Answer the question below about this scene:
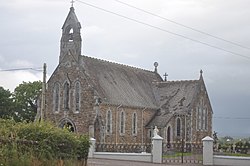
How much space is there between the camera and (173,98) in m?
61.9

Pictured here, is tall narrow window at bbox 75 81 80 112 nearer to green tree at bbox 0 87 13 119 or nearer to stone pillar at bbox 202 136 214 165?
green tree at bbox 0 87 13 119

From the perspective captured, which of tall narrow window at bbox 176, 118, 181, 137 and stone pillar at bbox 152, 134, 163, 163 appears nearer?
stone pillar at bbox 152, 134, 163, 163

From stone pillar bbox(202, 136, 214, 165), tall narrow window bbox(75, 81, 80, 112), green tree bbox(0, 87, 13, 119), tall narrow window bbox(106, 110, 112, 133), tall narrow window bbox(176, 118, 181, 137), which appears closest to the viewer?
stone pillar bbox(202, 136, 214, 165)

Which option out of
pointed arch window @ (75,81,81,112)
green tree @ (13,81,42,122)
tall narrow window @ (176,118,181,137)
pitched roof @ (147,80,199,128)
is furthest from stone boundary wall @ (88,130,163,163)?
green tree @ (13,81,42,122)

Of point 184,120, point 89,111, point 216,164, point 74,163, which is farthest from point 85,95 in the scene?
point 74,163

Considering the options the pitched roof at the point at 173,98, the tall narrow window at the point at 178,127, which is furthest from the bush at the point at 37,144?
the tall narrow window at the point at 178,127

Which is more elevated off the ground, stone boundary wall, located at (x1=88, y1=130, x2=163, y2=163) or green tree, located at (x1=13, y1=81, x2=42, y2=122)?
green tree, located at (x1=13, y1=81, x2=42, y2=122)

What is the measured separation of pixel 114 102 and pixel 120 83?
475 cm

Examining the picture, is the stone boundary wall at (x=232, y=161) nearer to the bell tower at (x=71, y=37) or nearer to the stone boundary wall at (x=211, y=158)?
the stone boundary wall at (x=211, y=158)

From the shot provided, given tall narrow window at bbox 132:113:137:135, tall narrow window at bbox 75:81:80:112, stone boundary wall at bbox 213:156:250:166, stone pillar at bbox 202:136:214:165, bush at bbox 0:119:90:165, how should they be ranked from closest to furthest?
bush at bbox 0:119:90:165, stone boundary wall at bbox 213:156:250:166, stone pillar at bbox 202:136:214:165, tall narrow window at bbox 75:81:80:112, tall narrow window at bbox 132:113:137:135

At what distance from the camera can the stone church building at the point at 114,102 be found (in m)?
53.8

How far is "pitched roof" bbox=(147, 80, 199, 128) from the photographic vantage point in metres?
59.5

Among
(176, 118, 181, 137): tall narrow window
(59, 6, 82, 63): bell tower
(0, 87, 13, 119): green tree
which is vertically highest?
(59, 6, 82, 63): bell tower

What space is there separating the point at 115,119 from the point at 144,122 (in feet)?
18.2
